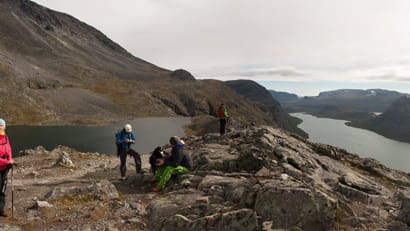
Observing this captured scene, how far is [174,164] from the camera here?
751 inches

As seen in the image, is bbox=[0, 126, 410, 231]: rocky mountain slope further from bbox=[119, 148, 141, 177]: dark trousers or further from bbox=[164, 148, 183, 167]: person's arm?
bbox=[164, 148, 183, 167]: person's arm

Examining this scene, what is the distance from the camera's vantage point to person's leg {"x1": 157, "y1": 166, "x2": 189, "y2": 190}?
18484 millimetres

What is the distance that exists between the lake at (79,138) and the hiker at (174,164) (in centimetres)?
5732

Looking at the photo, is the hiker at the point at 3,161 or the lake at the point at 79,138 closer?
the hiker at the point at 3,161

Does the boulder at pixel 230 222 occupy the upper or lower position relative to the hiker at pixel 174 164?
lower

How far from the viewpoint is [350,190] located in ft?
63.5

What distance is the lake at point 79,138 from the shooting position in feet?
264

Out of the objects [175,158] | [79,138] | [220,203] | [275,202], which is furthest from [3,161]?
[79,138]

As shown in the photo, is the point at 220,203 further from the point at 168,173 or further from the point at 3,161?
the point at 3,161

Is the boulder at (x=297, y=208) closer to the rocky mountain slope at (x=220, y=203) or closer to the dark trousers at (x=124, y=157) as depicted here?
the rocky mountain slope at (x=220, y=203)

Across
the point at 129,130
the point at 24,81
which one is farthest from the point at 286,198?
the point at 24,81

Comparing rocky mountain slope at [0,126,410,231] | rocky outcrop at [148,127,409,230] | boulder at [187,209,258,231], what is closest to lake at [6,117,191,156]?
rocky mountain slope at [0,126,410,231]

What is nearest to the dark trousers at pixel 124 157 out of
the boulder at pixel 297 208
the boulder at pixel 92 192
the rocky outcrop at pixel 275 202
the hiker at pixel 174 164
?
the hiker at pixel 174 164

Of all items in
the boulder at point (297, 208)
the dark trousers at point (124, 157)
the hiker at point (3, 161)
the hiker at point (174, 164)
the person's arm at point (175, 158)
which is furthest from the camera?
the dark trousers at point (124, 157)
